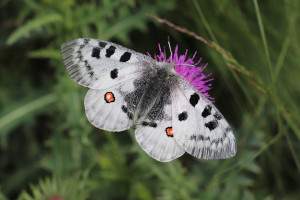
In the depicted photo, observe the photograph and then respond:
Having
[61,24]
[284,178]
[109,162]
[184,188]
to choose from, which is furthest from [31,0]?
[284,178]

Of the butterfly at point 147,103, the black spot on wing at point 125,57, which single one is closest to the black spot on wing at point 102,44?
the butterfly at point 147,103

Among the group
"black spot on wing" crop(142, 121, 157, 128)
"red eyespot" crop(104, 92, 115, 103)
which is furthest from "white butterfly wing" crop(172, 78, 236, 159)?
"red eyespot" crop(104, 92, 115, 103)

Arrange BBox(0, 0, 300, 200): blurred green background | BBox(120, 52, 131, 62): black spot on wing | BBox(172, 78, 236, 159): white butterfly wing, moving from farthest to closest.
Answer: BBox(0, 0, 300, 200): blurred green background < BBox(120, 52, 131, 62): black spot on wing < BBox(172, 78, 236, 159): white butterfly wing

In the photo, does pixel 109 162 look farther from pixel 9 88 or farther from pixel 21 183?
pixel 9 88

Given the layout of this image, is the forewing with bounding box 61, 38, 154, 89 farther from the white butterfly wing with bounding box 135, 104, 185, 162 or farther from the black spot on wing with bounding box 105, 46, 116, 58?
the white butterfly wing with bounding box 135, 104, 185, 162

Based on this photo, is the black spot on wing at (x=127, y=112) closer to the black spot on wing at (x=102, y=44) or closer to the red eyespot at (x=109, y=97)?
the red eyespot at (x=109, y=97)

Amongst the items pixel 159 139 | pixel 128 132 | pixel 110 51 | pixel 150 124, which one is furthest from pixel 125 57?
pixel 128 132
